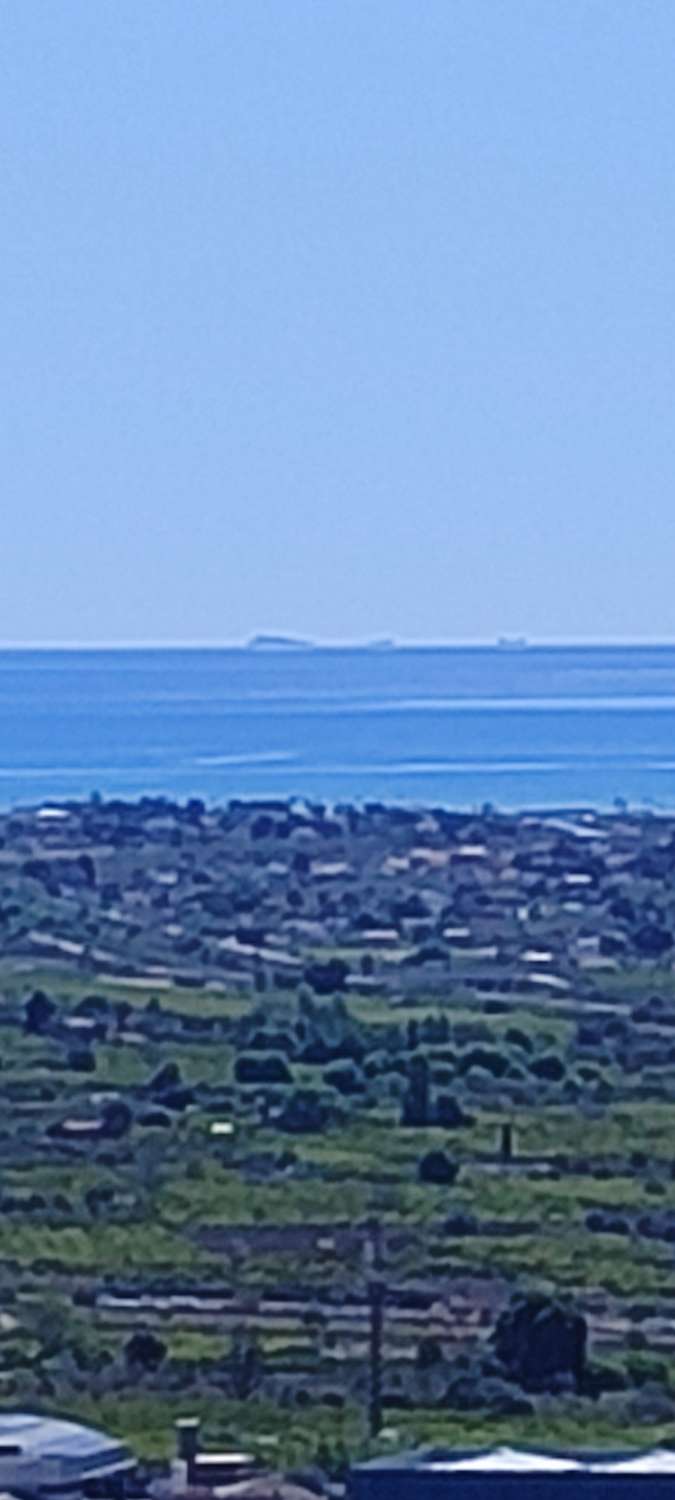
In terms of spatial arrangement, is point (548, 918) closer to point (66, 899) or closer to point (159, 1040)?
point (66, 899)

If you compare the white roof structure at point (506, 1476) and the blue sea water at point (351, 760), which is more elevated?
the blue sea water at point (351, 760)

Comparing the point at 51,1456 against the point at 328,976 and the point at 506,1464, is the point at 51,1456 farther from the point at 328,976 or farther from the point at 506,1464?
the point at 328,976

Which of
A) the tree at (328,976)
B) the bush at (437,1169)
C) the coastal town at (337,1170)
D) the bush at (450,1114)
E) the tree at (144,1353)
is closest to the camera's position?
the coastal town at (337,1170)

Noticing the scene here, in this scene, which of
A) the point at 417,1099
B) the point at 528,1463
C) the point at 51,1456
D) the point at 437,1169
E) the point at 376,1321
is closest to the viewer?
the point at 528,1463

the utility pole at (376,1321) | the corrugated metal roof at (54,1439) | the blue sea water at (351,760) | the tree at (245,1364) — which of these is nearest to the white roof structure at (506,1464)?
the corrugated metal roof at (54,1439)

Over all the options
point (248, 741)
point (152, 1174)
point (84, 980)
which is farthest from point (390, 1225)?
point (248, 741)

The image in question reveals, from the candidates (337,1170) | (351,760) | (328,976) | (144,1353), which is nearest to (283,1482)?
(144,1353)

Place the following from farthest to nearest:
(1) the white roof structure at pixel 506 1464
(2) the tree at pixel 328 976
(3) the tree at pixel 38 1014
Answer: (2) the tree at pixel 328 976 → (3) the tree at pixel 38 1014 → (1) the white roof structure at pixel 506 1464

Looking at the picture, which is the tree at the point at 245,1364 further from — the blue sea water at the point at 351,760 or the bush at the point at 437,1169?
the blue sea water at the point at 351,760

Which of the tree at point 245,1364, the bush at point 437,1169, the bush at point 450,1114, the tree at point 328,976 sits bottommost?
the tree at point 245,1364
